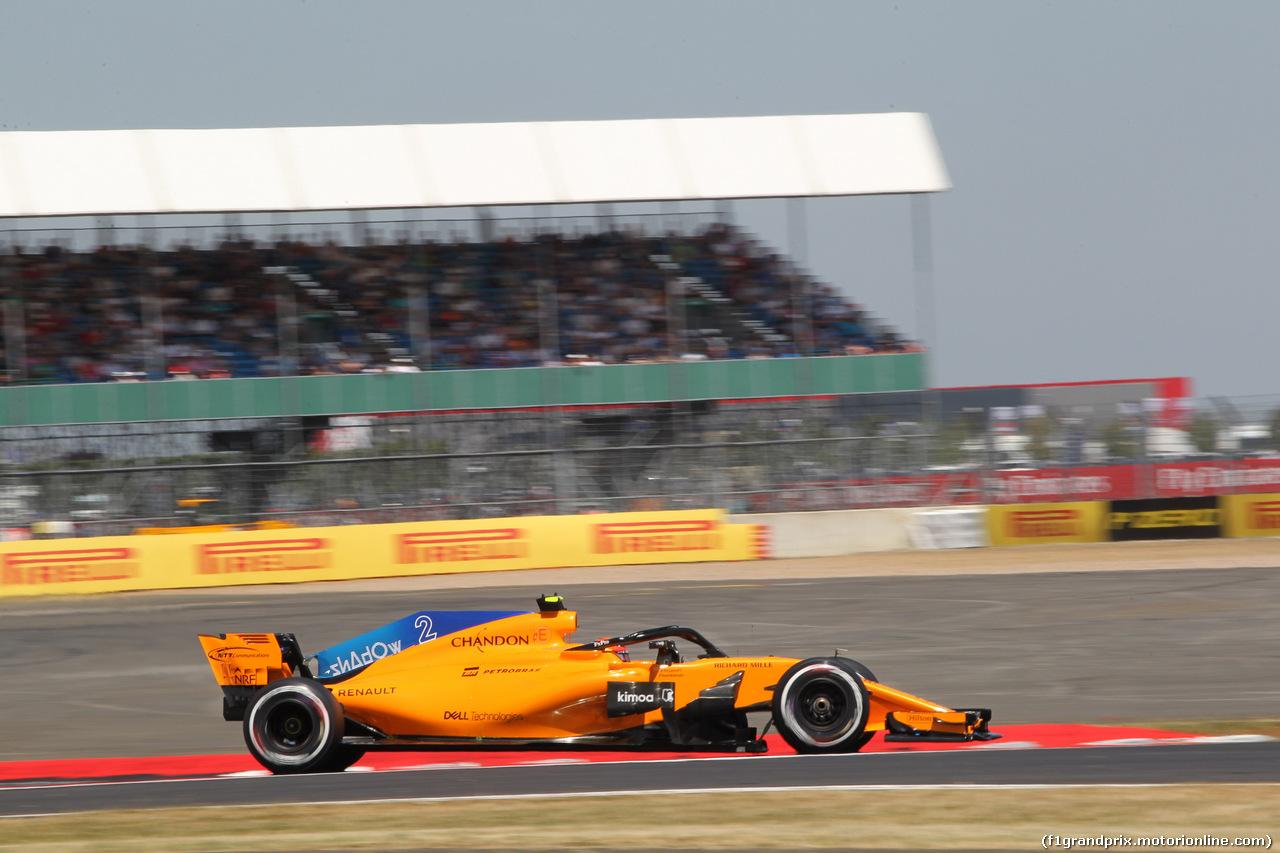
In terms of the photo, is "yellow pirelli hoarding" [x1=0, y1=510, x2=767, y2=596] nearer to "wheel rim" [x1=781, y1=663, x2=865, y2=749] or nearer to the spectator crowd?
the spectator crowd

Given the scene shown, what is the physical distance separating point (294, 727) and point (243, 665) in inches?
18.2

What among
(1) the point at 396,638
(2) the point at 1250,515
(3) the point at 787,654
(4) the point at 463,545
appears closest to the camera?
(1) the point at 396,638

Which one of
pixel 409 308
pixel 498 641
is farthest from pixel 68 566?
pixel 498 641

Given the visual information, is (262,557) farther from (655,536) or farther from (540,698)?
(540,698)

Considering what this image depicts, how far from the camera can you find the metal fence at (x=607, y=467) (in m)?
21.5

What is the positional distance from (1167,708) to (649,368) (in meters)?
16.9

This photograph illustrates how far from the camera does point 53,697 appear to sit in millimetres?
11758

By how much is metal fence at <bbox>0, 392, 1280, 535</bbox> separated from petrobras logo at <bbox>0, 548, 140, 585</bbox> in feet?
4.13

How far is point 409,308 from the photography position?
26.3 meters

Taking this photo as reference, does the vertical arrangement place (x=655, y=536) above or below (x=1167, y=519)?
above

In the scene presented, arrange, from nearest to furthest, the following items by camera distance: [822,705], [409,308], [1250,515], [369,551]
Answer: [822,705], [369,551], [1250,515], [409,308]

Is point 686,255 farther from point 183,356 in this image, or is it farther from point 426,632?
point 426,632

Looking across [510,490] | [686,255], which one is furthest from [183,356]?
[686,255]

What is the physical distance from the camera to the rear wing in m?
7.65
